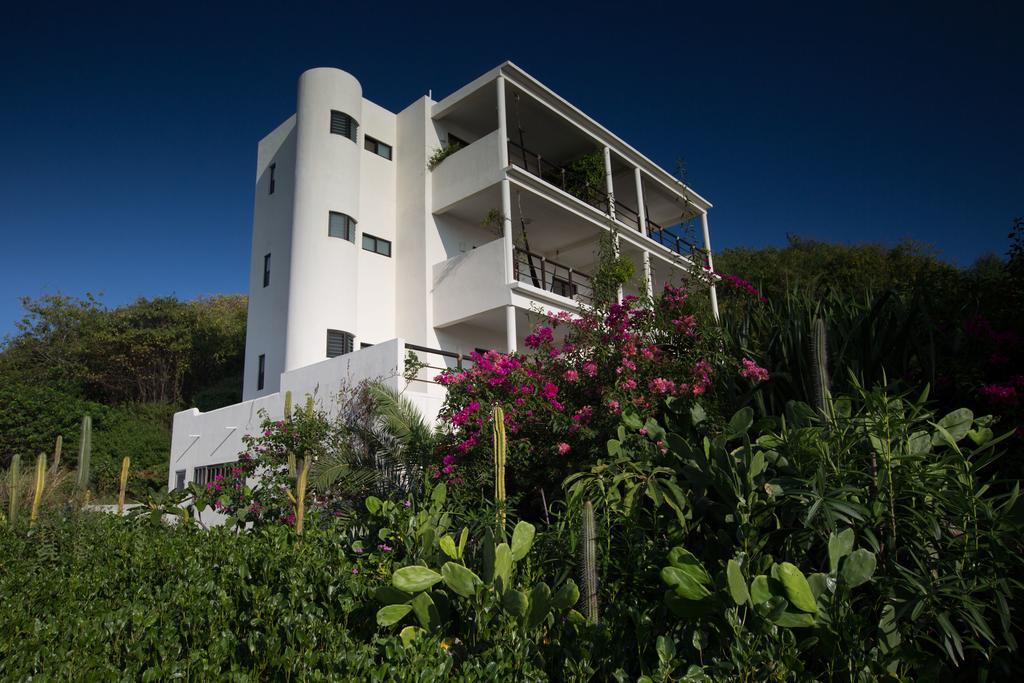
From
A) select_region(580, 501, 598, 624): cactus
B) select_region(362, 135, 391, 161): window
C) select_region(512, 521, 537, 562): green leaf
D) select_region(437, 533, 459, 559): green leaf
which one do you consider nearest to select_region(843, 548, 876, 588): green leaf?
select_region(580, 501, 598, 624): cactus

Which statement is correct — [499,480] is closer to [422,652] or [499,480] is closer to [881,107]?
[422,652]

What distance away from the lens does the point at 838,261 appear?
2611cm

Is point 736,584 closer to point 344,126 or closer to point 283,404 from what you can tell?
point 283,404

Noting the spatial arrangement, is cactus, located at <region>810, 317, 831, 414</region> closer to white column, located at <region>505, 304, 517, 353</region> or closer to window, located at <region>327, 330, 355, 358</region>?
white column, located at <region>505, 304, 517, 353</region>

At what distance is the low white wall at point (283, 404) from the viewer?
11430 millimetres

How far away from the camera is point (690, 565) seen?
8.98 feet

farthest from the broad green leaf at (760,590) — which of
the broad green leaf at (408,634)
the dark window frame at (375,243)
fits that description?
the dark window frame at (375,243)

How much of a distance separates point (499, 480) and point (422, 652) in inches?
87.9

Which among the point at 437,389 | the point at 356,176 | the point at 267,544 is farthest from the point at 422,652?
the point at 356,176

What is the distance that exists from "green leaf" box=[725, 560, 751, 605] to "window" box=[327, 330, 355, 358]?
549 inches

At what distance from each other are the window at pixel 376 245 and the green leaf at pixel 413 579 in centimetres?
1469

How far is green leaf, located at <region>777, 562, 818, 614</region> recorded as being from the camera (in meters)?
2.55

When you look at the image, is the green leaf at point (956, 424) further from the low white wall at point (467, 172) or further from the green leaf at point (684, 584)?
the low white wall at point (467, 172)

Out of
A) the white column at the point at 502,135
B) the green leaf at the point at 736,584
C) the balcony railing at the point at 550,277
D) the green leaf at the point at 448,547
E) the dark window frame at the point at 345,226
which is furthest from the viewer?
the balcony railing at the point at 550,277
